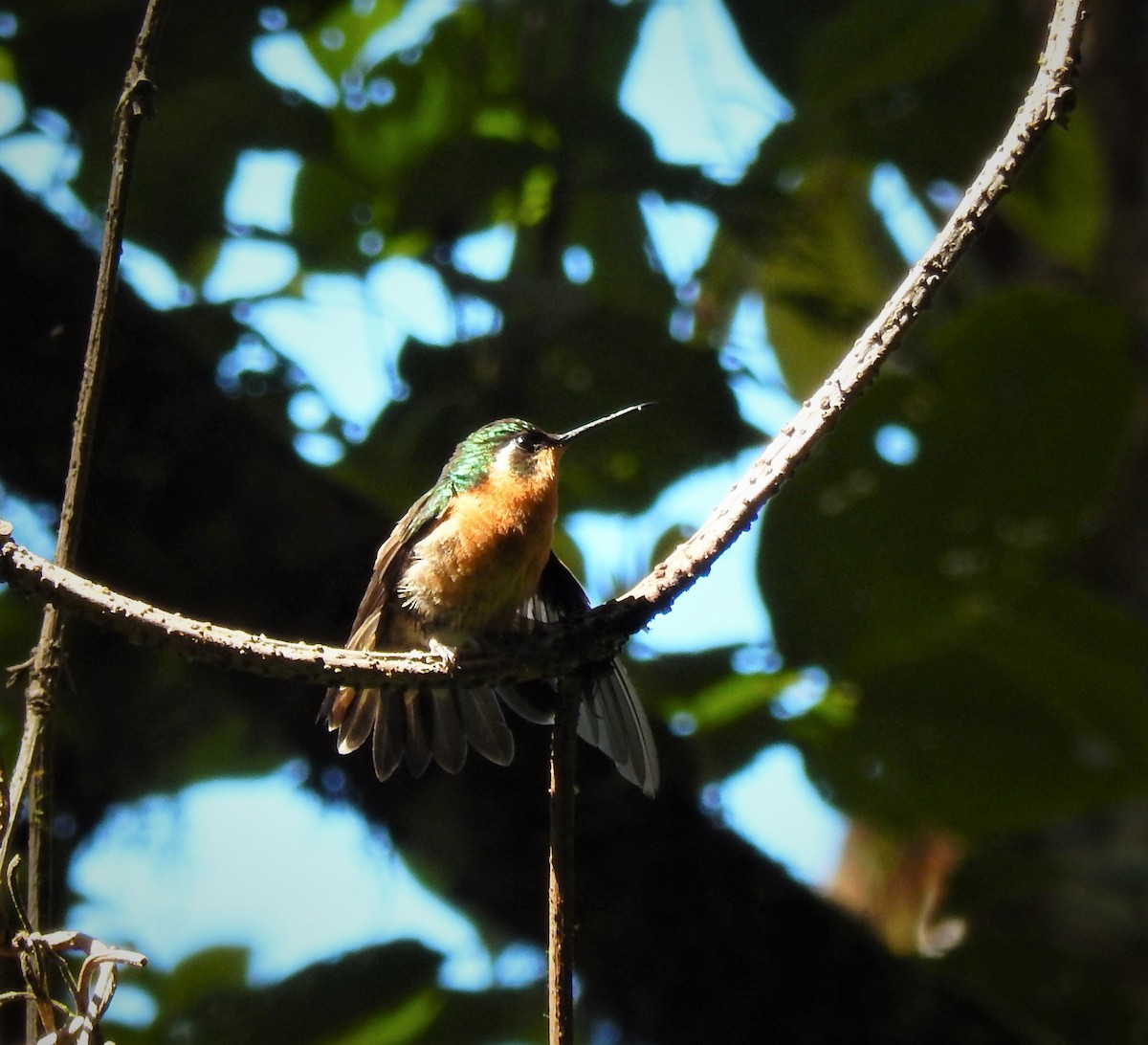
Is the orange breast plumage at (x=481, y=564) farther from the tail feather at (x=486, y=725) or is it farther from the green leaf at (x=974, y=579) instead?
the green leaf at (x=974, y=579)

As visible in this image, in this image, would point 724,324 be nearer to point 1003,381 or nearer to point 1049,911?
point 1003,381

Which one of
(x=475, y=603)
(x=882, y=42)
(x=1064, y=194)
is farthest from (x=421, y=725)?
(x=1064, y=194)

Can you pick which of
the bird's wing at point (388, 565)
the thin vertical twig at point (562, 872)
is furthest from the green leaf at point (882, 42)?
the thin vertical twig at point (562, 872)

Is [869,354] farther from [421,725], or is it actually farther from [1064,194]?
[1064,194]

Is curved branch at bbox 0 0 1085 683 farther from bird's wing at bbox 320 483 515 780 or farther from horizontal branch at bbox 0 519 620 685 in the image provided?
bird's wing at bbox 320 483 515 780

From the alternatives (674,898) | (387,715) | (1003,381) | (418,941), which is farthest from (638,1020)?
(1003,381)
